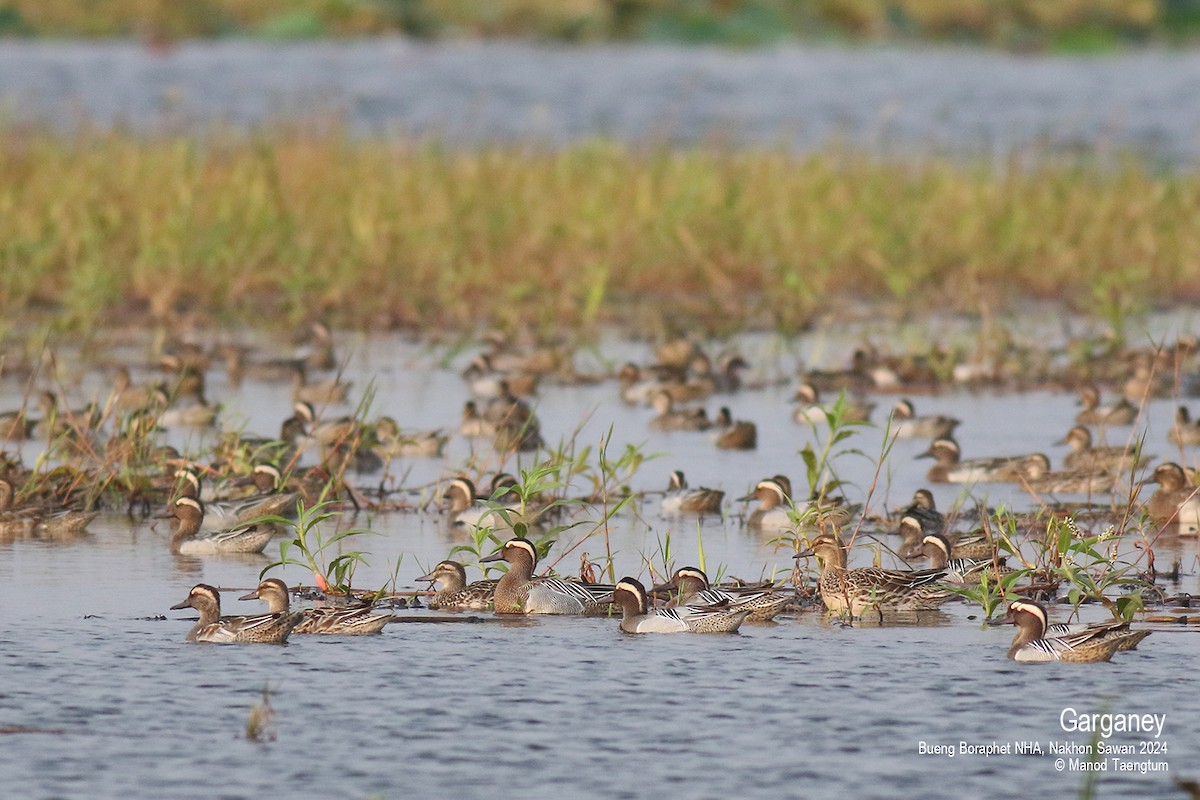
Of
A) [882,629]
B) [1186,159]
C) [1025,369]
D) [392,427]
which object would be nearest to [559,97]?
[1186,159]

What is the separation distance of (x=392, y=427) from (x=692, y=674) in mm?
5496

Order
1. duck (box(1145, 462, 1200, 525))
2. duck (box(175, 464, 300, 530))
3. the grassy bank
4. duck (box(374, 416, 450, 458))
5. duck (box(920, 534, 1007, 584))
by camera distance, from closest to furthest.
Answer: duck (box(920, 534, 1007, 584)), duck (box(175, 464, 300, 530)), duck (box(1145, 462, 1200, 525)), duck (box(374, 416, 450, 458)), the grassy bank

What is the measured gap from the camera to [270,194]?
23.1 metres

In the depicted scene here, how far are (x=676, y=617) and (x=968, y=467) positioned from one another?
487 cm

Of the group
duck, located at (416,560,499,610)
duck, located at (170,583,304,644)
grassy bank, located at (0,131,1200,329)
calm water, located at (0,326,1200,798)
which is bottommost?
calm water, located at (0,326,1200,798)

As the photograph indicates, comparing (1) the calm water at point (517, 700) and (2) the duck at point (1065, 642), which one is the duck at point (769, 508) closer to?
(1) the calm water at point (517, 700)

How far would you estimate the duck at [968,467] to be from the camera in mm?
14211

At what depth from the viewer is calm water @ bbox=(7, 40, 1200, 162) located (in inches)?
1671

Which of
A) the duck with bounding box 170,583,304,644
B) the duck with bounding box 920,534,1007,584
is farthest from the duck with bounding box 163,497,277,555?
the duck with bounding box 920,534,1007,584

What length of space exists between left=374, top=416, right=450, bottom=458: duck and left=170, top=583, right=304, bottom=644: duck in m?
4.56

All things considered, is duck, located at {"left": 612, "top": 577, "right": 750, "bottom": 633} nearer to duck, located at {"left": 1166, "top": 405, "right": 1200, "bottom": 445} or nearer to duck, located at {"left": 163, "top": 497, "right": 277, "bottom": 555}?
duck, located at {"left": 163, "top": 497, "right": 277, "bottom": 555}

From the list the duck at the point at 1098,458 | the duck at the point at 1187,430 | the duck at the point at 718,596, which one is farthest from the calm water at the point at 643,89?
the duck at the point at 718,596

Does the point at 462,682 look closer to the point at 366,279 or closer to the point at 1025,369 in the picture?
the point at 1025,369

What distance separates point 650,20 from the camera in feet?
209
